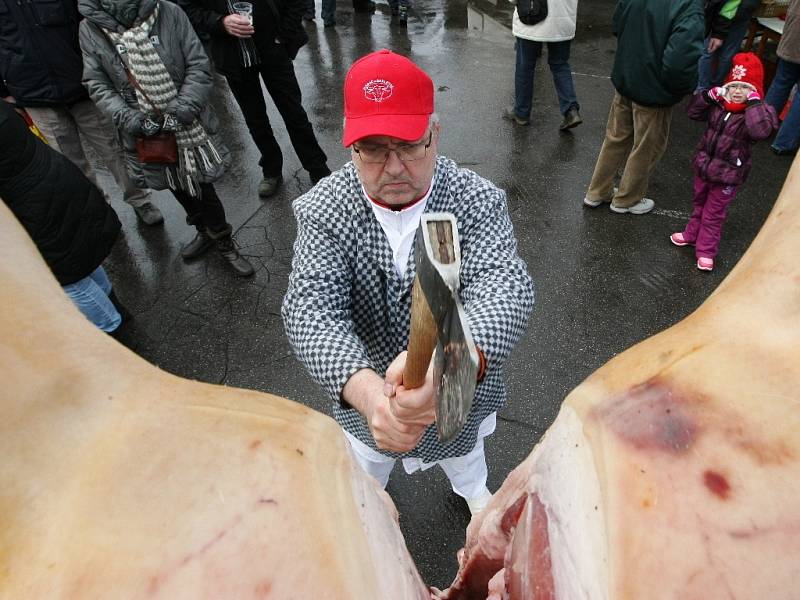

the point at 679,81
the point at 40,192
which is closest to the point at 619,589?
the point at 40,192

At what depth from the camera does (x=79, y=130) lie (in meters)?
4.43

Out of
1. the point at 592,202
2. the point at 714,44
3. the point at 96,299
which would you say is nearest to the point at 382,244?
the point at 96,299

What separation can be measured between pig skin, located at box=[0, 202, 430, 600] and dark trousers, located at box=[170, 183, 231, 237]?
3475mm

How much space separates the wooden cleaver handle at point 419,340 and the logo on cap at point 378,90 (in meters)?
0.76

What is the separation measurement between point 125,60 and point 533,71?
156 inches

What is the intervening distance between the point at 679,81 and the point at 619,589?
13.0 feet

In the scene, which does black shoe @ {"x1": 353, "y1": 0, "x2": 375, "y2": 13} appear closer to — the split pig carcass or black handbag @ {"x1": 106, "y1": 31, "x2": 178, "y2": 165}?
black handbag @ {"x1": 106, "y1": 31, "x2": 178, "y2": 165}

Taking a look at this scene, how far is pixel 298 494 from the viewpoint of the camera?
32.2 inches

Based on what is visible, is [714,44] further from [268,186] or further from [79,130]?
[79,130]

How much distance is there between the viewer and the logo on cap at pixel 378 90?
167 centimetres

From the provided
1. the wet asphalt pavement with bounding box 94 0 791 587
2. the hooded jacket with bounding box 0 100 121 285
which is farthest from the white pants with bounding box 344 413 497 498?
the hooded jacket with bounding box 0 100 121 285

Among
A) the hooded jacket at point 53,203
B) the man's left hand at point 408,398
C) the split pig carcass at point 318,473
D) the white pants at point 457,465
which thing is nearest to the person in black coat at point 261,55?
the hooded jacket at point 53,203

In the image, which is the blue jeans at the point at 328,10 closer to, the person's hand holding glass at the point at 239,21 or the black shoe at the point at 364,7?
the black shoe at the point at 364,7

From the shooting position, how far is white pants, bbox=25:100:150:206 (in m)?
4.23
